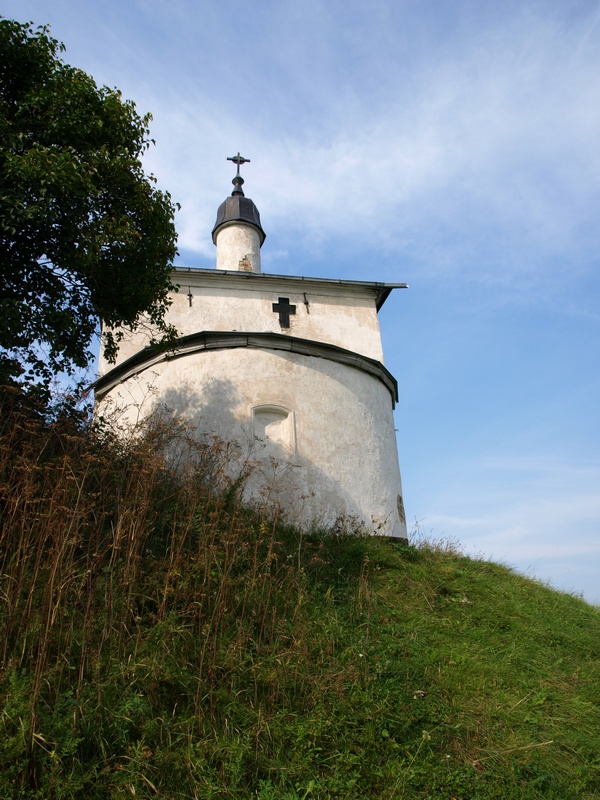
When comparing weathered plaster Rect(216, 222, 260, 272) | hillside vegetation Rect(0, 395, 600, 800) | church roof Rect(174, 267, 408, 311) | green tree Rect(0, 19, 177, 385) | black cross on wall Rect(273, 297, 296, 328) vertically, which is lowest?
hillside vegetation Rect(0, 395, 600, 800)

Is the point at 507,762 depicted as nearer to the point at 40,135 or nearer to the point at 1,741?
the point at 1,741

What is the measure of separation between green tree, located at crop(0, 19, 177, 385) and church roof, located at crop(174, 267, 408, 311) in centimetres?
513

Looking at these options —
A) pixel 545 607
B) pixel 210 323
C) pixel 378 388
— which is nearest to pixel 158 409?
pixel 210 323

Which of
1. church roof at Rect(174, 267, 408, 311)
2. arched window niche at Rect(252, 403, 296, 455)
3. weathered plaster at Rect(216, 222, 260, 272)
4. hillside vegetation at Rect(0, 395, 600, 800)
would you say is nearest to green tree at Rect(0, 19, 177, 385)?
hillside vegetation at Rect(0, 395, 600, 800)

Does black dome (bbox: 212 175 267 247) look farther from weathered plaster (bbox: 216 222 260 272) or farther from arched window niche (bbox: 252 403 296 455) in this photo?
Answer: arched window niche (bbox: 252 403 296 455)

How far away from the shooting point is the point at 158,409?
11148 mm

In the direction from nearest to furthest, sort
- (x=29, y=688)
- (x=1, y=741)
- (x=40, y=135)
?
(x=1, y=741), (x=29, y=688), (x=40, y=135)

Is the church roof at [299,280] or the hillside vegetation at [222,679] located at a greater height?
the church roof at [299,280]

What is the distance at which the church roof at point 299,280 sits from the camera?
14.1 m

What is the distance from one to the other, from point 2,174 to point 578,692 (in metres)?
8.24

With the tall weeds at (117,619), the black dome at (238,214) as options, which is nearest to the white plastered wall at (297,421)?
the tall weeds at (117,619)

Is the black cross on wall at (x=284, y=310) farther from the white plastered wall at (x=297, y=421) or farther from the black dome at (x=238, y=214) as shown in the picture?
the black dome at (x=238, y=214)

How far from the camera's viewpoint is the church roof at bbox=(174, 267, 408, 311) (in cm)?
1411

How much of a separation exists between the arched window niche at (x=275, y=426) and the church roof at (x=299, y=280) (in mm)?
4195
